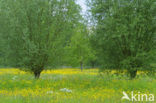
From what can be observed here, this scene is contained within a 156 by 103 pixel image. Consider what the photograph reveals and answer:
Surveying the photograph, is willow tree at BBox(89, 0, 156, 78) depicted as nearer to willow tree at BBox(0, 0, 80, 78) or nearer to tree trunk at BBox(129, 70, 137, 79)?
tree trunk at BBox(129, 70, 137, 79)

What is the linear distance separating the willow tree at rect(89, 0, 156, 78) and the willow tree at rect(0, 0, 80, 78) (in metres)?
2.94

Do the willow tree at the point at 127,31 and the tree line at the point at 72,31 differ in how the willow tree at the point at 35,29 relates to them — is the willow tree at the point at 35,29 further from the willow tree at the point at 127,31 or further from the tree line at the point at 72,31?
the willow tree at the point at 127,31

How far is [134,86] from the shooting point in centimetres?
1220

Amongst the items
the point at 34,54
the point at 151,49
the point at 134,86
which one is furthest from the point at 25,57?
the point at 151,49

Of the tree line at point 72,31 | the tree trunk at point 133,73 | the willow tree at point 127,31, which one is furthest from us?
the tree trunk at point 133,73

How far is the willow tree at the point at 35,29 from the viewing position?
14602 mm

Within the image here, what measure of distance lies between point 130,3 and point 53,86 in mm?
7546

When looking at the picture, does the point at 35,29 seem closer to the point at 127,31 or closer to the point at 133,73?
the point at 127,31

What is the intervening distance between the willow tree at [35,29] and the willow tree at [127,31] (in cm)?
294

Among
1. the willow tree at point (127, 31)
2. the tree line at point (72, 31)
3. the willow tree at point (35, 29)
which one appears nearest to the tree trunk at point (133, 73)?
the tree line at point (72, 31)

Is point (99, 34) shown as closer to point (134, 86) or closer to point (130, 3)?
point (130, 3)

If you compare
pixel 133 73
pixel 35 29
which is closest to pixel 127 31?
pixel 133 73

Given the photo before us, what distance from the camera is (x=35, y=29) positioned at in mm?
15141

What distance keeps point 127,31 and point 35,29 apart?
694 cm
